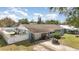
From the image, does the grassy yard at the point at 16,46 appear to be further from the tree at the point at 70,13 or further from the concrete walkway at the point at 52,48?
the tree at the point at 70,13

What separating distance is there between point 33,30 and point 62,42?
29cm

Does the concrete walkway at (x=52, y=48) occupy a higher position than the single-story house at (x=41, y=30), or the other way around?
the single-story house at (x=41, y=30)

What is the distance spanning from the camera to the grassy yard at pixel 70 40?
1478 millimetres

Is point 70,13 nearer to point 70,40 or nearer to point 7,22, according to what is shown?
point 70,40

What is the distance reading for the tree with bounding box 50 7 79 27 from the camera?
4.91ft

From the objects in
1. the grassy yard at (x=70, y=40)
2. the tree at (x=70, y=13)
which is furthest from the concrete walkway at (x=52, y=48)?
the tree at (x=70, y=13)

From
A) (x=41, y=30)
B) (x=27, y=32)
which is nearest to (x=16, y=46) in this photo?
(x=27, y=32)

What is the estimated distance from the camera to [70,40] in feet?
4.88

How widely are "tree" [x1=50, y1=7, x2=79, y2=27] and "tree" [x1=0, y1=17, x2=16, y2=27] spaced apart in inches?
15.0

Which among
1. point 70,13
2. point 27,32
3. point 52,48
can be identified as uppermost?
point 70,13

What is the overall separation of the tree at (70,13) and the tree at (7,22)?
1.25 feet

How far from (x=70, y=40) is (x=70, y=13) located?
0.83 feet
